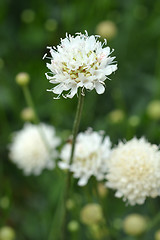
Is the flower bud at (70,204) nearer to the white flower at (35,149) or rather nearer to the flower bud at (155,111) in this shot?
the white flower at (35,149)

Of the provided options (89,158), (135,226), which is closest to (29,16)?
(89,158)

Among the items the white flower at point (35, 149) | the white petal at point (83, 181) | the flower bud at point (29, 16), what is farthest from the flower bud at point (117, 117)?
the flower bud at point (29, 16)

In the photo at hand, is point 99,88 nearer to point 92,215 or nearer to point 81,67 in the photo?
point 81,67

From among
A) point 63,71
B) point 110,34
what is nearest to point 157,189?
point 63,71

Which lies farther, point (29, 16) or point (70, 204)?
point (29, 16)

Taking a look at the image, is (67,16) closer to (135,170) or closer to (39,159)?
(39,159)

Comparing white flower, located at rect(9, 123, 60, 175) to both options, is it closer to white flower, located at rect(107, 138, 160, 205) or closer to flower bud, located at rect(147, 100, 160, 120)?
flower bud, located at rect(147, 100, 160, 120)

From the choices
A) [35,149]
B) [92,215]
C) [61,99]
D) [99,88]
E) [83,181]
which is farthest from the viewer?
[61,99]
